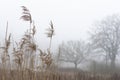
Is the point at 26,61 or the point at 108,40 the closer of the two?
the point at 26,61

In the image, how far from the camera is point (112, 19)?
4906cm

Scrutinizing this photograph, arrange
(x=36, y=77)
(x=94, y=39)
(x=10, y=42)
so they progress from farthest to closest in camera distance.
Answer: (x=94, y=39) < (x=36, y=77) < (x=10, y=42)

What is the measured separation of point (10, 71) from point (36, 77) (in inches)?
17.4

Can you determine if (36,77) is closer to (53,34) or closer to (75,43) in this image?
(53,34)

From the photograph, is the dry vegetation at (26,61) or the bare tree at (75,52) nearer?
the dry vegetation at (26,61)

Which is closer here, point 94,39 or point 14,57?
point 14,57

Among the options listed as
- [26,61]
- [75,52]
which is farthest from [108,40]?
[26,61]

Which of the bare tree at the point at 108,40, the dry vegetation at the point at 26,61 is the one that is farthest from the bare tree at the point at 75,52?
the dry vegetation at the point at 26,61

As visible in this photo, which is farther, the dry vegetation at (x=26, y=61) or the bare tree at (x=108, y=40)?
the bare tree at (x=108, y=40)

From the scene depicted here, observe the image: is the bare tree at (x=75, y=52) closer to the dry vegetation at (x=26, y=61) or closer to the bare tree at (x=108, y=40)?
the bare tree at (x=108, y=40)

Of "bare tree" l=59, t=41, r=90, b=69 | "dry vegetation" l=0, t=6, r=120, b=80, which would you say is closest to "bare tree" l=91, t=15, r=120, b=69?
"bare tree" l=59, t=41, r=90, b=69

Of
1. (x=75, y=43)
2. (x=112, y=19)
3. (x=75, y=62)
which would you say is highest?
(x=112, y=19)

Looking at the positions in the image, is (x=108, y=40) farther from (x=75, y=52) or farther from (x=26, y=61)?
(x=26, y=61)

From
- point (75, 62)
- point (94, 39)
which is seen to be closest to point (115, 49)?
point (94, 39)
